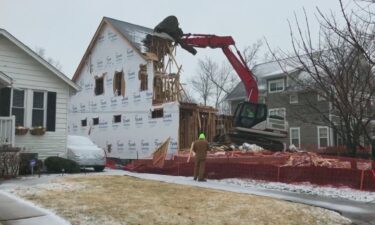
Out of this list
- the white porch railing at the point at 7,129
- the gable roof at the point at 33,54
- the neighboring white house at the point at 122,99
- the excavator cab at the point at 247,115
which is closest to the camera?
the white porch railing at the point at 7,129

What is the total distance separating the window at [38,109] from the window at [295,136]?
22.5 metres

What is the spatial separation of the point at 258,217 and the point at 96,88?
23.9 metres

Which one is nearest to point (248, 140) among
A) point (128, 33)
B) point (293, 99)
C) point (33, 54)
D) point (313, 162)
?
point (313, 162)

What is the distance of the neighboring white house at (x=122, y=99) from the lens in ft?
86.6

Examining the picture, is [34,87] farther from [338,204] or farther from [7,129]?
[338,204]

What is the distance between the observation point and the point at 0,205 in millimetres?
9484

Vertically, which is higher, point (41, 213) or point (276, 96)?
point (276, 96)

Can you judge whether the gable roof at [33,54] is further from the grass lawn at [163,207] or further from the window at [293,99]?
the window at [293,99]

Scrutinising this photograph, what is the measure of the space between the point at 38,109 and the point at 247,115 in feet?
33.6

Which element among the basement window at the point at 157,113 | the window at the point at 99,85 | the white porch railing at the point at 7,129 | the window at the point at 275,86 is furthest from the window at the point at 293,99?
the white porch railing at the point at 7,129

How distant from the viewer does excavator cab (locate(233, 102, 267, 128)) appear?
23625mm

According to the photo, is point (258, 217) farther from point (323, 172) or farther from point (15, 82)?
point (15, 82)

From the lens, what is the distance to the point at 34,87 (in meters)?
18.9

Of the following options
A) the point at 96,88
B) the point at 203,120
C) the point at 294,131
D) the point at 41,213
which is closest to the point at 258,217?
the point at 41,213
